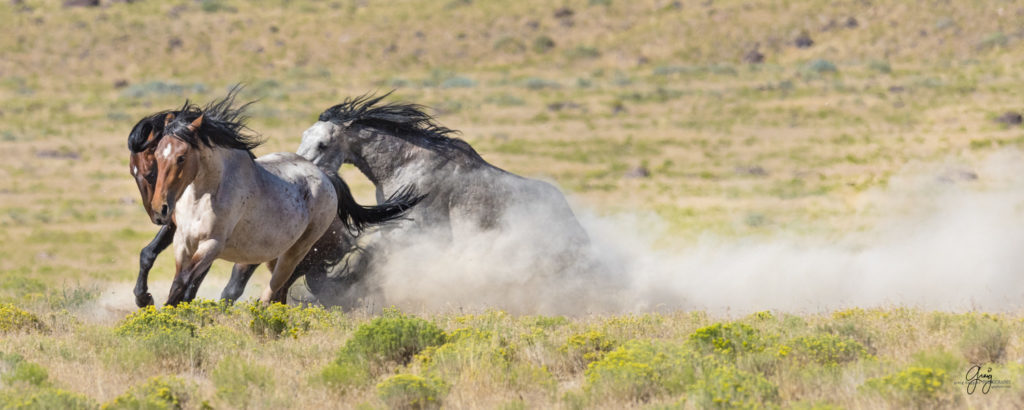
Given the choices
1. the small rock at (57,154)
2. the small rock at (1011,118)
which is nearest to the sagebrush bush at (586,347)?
the small rock at (57,154)

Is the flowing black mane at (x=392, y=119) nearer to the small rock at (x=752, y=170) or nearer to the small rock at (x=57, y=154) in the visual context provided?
the small rock at (x=752, y=170)

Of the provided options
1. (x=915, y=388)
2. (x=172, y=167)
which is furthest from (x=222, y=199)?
(x=915, y=388)

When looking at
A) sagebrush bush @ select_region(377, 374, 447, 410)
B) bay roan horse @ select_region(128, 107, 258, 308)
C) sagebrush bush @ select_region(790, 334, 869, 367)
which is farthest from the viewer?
bay roan horse @ select_region(128, 107, 258, 308)

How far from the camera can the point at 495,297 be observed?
10.8 metres

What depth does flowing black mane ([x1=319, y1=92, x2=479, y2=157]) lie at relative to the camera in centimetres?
1044

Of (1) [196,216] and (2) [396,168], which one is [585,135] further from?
(1) [196,216]

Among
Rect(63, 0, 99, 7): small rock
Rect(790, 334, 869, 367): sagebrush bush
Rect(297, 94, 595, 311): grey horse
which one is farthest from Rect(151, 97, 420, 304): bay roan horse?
Rect(63, 0, 99, 7): small rock

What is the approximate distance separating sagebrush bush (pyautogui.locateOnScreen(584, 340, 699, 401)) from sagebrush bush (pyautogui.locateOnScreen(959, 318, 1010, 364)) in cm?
174

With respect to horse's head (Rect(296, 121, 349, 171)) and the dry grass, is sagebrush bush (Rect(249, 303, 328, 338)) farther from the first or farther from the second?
horse's head (Rect(296, 121, 349, 171))

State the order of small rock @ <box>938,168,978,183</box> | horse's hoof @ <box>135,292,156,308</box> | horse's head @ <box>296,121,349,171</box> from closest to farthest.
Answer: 1. horse's hoof @ <box>135,292,156,308</box>
2. horse's head @ <box>296,121,349,171</box>
3. small rock @ <box>938,168,978,183</box>

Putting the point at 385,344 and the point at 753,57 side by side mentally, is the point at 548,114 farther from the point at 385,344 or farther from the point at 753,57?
the point at 385,344

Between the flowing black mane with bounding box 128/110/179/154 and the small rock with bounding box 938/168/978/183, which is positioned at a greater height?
the flowing black mane with bounding box 128/110/179/154

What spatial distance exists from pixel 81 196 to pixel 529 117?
16.3m

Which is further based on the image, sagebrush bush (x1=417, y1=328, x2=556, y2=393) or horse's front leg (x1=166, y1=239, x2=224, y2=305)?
horse's front leg (x1=166, y1=239, x2=224, y2=305)
